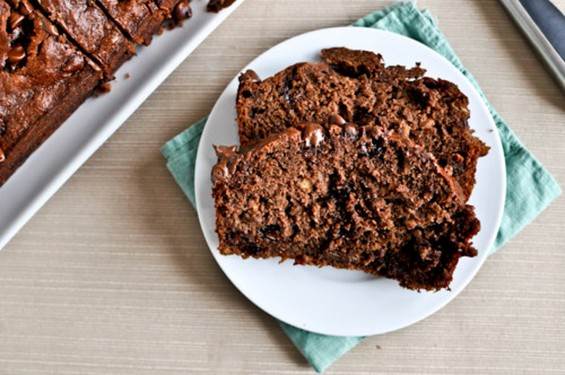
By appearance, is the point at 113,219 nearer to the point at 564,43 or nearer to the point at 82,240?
the point at 82,240

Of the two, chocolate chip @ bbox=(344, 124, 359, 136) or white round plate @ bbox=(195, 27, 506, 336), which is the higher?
chocolate chip @ bbox=(344, 124, 359, 136)

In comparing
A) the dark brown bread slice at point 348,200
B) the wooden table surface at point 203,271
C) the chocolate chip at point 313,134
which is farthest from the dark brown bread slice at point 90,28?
the chocolate chip at point 313,134

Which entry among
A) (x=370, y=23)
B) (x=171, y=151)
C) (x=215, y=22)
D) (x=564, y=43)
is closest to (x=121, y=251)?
(x=171, y=151)

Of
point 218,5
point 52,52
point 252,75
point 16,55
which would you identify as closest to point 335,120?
point 252,75

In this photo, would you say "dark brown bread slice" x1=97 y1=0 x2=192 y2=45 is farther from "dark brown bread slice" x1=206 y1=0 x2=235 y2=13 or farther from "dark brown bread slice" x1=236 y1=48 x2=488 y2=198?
"dark brown bread slice" x1=236 y1=48 x2=488 y2=198

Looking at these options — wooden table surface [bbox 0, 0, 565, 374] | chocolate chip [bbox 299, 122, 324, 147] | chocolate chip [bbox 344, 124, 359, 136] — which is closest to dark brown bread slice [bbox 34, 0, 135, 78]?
wooden table surface [bbox 0, 0, 565, 374]
